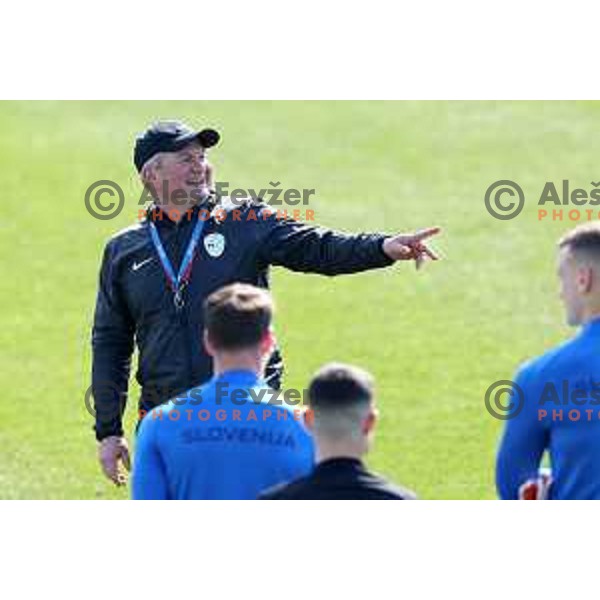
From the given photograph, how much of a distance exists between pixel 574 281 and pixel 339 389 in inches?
45.9

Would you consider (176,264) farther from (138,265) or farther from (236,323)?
(236,323)

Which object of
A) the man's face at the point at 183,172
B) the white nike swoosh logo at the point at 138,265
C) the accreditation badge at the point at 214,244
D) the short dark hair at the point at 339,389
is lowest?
the short dark hair at the point at 339,389

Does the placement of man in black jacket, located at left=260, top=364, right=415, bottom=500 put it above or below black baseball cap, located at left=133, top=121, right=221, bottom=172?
below

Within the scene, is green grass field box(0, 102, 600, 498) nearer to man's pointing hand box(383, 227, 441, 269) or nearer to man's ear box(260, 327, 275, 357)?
man's pointing hand box(383, 227, 441, 269)

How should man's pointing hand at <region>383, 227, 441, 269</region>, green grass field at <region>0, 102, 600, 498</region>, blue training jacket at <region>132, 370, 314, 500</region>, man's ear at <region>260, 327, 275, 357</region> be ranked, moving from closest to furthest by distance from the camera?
1. blue training jacket at <region>132, 370, 314, 500</region>
2. man's ear at <region>260, 327, 275, 357</region>
3. man's pointing hand at <region>383, 227, 441, 269</region>
4. green grass field at <region>0, 102, 600, 498</region>

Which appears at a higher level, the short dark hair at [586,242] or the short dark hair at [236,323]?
the short dark hair at [586,242]

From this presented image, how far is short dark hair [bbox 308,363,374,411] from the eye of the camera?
Answer: 6.69 meters

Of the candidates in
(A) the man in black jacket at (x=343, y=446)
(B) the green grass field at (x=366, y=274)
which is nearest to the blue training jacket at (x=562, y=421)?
(A) the man in black jacket at (x=343, y=446)

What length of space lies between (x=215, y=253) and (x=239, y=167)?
29.5ft

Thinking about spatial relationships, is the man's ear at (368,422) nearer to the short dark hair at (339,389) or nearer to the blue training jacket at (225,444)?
the short dark hair at (339,389)

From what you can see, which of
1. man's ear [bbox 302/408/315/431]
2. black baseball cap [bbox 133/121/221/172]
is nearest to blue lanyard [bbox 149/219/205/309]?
black baseball cap [bbox 133/121/221/172]

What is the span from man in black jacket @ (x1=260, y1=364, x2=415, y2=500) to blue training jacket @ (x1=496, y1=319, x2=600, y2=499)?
0.71m

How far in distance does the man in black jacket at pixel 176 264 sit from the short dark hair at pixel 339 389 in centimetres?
220

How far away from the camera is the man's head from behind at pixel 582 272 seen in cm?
732
